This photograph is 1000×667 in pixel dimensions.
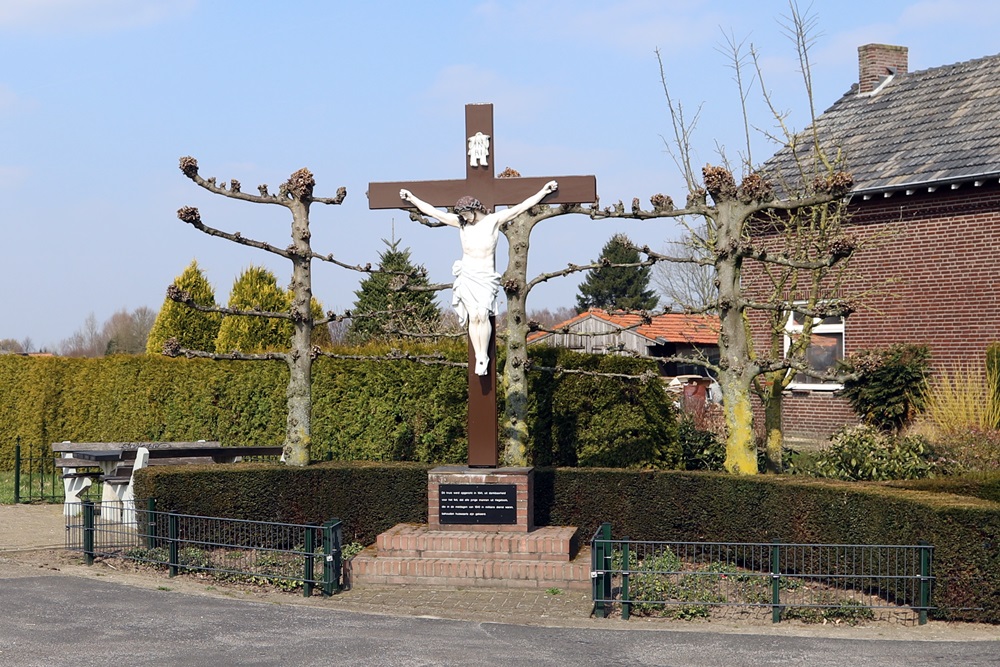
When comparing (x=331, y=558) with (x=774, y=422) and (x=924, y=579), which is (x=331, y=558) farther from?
(x=774, y=422)

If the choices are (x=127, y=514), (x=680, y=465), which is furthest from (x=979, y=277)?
(x=127, y=514)

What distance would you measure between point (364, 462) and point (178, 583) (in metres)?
3.14

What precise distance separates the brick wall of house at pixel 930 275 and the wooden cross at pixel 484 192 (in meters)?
9.07

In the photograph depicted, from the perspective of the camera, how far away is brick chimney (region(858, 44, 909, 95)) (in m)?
26.8

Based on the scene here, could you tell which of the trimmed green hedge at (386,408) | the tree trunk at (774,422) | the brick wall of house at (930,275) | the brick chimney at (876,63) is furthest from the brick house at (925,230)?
the trimmed green hedge at (386,408)

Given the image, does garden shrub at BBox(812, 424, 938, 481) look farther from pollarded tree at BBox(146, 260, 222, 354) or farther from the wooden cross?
pollarded tree at BBox(146, 260, 222, 354)

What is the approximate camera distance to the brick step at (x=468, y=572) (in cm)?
1147

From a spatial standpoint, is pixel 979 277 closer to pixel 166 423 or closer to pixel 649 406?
pixel 649 406

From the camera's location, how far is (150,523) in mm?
12648

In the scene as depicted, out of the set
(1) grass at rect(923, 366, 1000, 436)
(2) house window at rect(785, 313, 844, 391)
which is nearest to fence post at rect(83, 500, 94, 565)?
(1) grass at rect(923, 366, 1000, 436)

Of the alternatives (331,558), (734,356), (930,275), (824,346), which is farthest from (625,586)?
(824,346)

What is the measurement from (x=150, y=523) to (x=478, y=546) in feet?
12.4

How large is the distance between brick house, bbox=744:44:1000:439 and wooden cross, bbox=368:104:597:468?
10.0 m

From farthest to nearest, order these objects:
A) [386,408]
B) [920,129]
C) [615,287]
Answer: [615,287], [920,129], [386,408]
